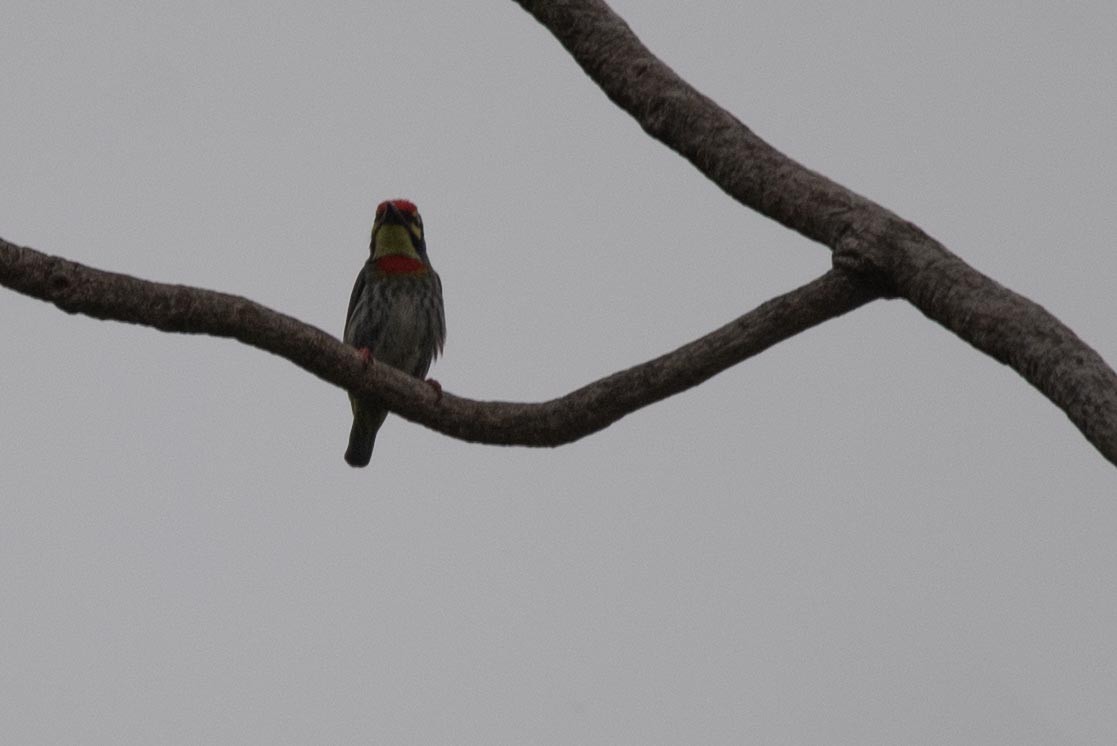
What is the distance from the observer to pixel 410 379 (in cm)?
403

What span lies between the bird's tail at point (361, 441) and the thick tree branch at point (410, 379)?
3.72 m

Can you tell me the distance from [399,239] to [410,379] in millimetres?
3673

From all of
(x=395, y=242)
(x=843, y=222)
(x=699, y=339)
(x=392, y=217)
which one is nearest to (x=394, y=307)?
(x=395, y=242)

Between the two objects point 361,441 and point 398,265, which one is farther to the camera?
point 361,441

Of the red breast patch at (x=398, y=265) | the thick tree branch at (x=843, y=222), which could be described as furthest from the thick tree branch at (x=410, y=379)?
the red breast patch at (x=398, y=265)

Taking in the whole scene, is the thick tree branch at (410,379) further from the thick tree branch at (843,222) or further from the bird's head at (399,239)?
the bird's head at (399,239)

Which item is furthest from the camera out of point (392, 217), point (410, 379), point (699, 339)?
point (392, 217)

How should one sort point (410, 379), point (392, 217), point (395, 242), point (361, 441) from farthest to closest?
point (361, 441), point (395, 242), point (392, 217), point (410, 379)

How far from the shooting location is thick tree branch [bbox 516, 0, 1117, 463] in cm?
272

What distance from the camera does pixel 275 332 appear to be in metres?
3.54

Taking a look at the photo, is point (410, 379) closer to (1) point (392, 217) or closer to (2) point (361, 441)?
(1) point (392, 217)

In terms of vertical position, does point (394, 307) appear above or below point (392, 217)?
below

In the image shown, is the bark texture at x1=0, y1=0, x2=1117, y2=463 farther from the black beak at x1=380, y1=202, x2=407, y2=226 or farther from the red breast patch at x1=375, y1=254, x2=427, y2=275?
the red breast patch at x1=375, y1=254, x2=427, y2=275

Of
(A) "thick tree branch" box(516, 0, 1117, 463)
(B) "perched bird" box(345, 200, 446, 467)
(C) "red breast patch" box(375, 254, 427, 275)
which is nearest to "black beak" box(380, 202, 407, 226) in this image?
(B) "perched bird" box(345, 200, 446, 467)
